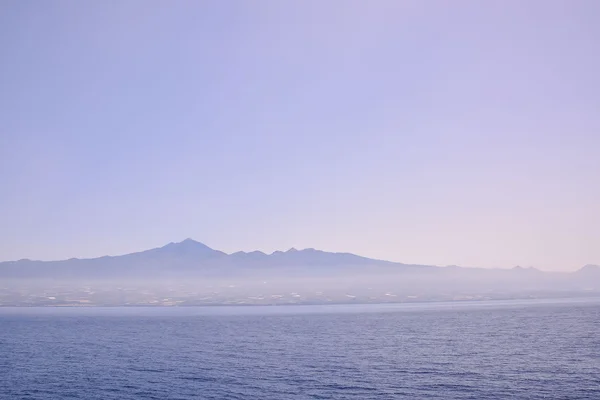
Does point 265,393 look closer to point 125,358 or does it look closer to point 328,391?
point 328,391

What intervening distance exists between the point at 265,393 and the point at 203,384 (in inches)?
414

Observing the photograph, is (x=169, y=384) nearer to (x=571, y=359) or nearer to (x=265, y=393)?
(x=265, y=393)

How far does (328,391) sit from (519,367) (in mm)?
32739

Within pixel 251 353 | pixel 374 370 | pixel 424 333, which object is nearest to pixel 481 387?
pixel 374 370

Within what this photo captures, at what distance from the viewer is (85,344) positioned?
112 m

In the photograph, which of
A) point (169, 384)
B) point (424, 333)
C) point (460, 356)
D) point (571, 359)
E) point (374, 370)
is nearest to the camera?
point (169, 384)

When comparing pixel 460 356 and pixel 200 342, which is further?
pixel 200 342

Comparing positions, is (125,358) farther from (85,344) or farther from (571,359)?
(571,359)

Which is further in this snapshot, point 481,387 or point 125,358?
point 125,358

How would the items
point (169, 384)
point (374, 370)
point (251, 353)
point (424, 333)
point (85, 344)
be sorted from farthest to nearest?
point (424, 333) < point (85, 344) < point (251, 353) < point (374, 370) < point (169, 384)

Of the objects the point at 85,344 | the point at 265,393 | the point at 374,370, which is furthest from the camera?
the point at 85,344

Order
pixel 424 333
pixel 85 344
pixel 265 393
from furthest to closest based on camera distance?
pixel 424 333 → pixel 85 344 → pixel 265 393

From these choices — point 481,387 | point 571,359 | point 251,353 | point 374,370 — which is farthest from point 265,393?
point 571,359

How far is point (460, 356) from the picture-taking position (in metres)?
83.4
